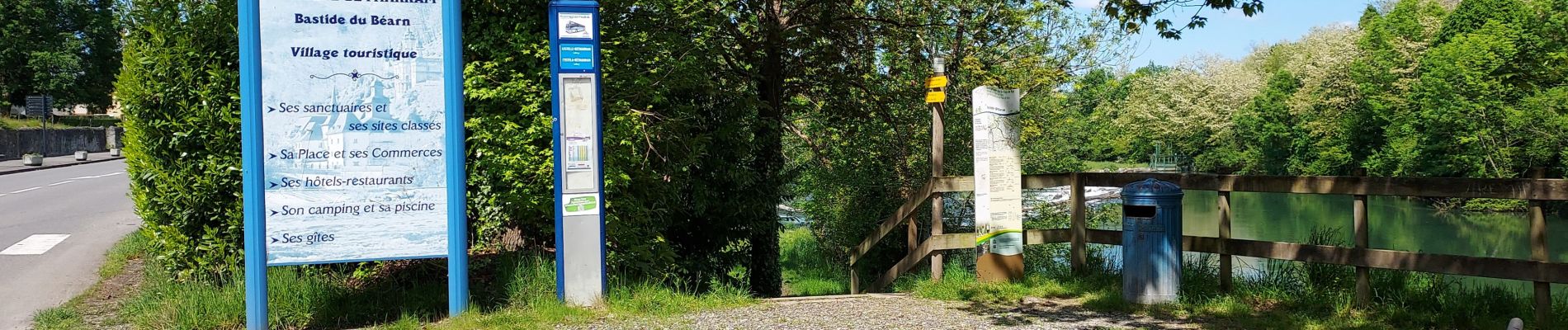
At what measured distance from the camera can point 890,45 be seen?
12672 mm

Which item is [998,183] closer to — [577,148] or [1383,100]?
[577,148]

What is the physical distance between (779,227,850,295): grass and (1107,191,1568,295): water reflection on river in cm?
854

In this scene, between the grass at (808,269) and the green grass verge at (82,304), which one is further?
the grass at (808,269)

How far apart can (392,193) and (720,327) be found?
84.6 inches

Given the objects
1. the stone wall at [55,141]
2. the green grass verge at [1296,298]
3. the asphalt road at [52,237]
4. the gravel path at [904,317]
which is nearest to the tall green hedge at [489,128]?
the gravel path at [904,317]

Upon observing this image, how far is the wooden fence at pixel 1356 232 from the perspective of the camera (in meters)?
5.53

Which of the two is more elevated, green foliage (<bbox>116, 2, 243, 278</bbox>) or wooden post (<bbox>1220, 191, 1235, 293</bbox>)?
green foliage (<bbox>116, 2, 243, 278</bbox>)

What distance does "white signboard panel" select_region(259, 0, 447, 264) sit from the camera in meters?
5.84

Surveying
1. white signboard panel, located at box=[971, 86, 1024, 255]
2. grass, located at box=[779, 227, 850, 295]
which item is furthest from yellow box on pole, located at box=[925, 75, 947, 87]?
grass, located at box=[779, 227, 850, 295]

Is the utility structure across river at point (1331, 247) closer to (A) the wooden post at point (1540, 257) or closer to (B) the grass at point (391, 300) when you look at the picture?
(A) the wooden post at point (1540, 257)

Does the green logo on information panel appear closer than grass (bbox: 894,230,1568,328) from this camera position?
No

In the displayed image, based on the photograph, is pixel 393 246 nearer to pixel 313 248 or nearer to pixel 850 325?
pixel 313 248

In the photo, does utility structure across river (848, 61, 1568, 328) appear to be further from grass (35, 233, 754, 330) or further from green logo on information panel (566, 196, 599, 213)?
green logo on information panel (566, 196, 599, 213)

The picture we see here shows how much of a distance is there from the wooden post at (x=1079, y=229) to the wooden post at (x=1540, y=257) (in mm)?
2781
